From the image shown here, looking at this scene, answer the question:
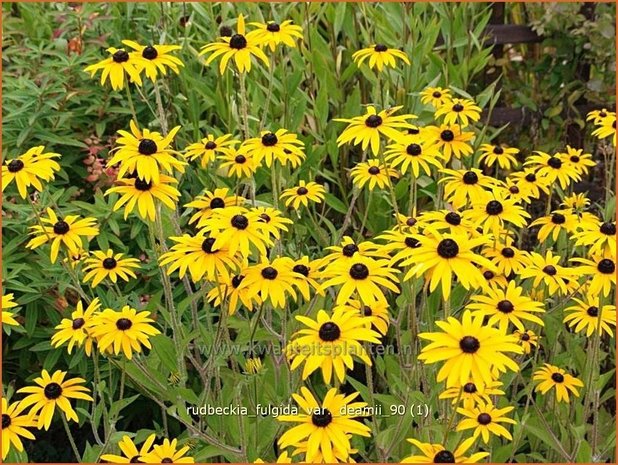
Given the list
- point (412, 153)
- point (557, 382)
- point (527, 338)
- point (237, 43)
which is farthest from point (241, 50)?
point (557, 382)

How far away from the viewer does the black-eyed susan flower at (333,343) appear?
3.96 ft

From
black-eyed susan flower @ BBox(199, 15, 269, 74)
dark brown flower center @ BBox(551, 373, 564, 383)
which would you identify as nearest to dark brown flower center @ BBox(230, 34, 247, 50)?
black-eyed susan flower @ BBox(199, 15, 269, 74)

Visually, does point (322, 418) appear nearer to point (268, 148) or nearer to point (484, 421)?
point (484, 421)

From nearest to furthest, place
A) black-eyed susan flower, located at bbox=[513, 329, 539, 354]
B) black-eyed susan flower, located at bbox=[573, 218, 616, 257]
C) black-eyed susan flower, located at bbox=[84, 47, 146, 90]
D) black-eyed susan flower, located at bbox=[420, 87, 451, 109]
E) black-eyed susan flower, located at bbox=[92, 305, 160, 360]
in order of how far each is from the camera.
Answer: black-eyed susan flower, located at bbox=[92, 305, 160, 360] < black-eyed susan flower, located at bbox=[573, 218, 616, 257] < black-eyed susan flower, located at bbox=[513, 329, 539, 354] < black-eyed susan flower, located at bbox=[84, 47, 146, 90] < black-eyed susan flower, located at bbox=[420, 87, 451, 109]

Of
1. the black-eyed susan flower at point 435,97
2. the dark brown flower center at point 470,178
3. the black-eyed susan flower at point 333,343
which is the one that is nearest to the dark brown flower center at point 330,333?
the black-eyed susan flower at point 333,343

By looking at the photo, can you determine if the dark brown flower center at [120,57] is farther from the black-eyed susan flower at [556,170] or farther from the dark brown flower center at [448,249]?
the black-eyed susan flower at [556,170]

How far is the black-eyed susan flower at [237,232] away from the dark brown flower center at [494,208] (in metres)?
0.49

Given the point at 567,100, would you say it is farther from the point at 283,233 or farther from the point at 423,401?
the point at 423,401

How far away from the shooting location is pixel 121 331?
1467 millimetres

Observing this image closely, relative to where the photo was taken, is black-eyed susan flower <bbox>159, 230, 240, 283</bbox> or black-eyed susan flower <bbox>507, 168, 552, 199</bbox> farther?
black-eyed susan flower <bbox>507, 168, 552, 199</bbox>

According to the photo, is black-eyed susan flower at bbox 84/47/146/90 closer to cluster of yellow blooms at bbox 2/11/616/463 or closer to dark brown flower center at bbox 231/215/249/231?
cluster of yellow blooms at bbox 2/11/616/463

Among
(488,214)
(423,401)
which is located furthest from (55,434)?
(488,214)

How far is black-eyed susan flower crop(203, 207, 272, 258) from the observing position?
136 centimetres

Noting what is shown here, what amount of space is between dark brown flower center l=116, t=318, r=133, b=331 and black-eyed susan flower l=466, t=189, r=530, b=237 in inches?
28.1
